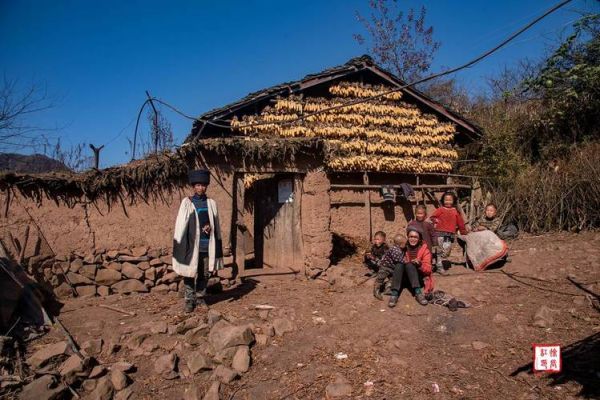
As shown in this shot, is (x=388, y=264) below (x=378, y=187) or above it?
below

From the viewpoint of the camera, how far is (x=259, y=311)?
18.0ft

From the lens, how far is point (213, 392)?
358 cm

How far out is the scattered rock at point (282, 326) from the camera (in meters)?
4.86

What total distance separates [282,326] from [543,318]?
3.23m

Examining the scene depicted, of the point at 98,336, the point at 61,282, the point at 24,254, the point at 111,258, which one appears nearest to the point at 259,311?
the point at 98,336

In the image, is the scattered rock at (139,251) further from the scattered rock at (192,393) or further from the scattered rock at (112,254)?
the scattered rock at (192,393)

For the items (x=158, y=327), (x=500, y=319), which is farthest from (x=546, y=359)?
(x=158, y=327)

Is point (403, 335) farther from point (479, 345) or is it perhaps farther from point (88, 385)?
point (88, 385)

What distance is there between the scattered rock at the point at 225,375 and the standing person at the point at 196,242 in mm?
1639

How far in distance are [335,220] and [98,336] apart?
18.2 ft

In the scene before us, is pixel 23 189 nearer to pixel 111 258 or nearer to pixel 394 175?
pixel 111 258

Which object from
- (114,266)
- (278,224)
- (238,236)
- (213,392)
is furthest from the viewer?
(278,224)

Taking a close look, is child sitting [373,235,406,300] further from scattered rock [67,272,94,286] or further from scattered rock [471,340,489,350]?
scattered rock [67,272,94,286]

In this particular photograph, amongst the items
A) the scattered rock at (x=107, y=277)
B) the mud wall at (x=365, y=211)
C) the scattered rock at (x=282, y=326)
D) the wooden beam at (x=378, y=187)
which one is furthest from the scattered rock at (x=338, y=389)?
the wooden beam at (x=378, y=187)
